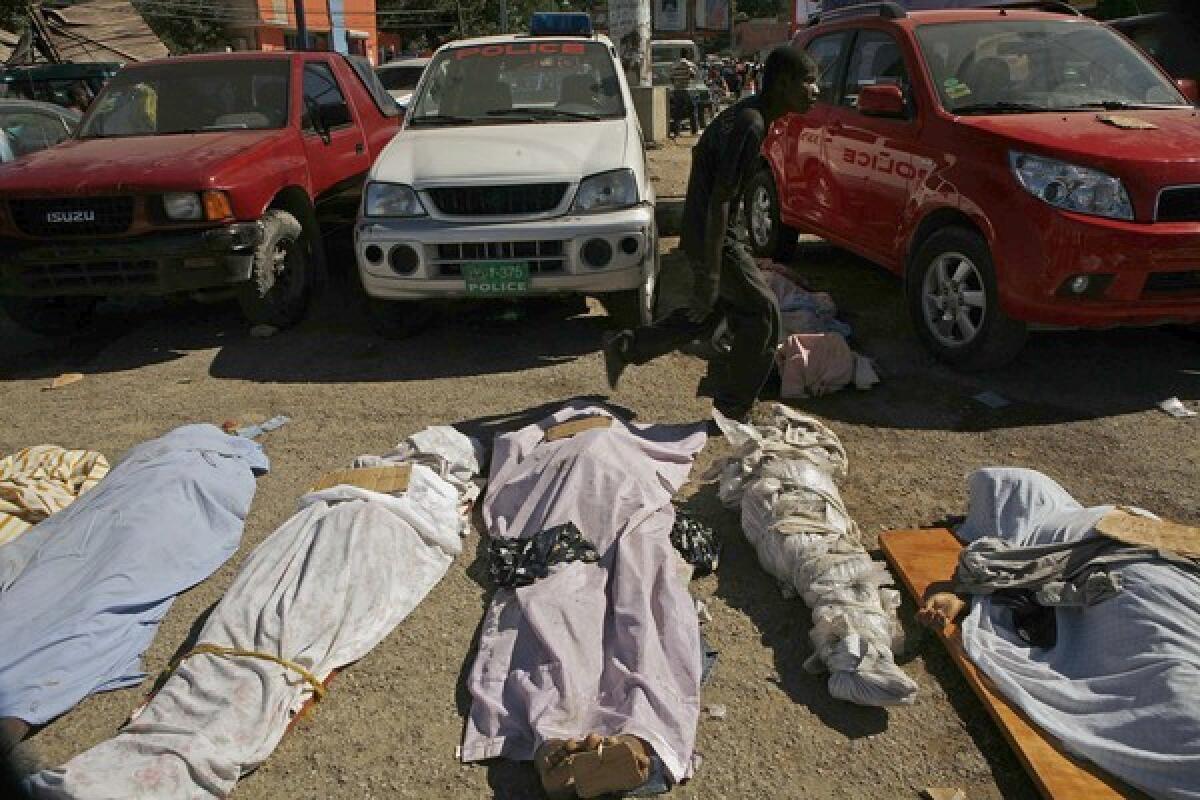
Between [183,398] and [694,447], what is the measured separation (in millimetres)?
3125

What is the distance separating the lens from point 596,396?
5039 millimetres

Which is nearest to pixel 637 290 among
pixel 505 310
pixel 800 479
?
pixel 505 310

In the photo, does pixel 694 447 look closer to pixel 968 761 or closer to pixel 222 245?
pixel 968 761

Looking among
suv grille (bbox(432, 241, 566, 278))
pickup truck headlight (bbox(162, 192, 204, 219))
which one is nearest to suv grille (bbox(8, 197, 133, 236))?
pickup truck headlight (bbox(162, 192, 204, 219))

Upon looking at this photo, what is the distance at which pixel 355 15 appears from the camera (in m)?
39.7

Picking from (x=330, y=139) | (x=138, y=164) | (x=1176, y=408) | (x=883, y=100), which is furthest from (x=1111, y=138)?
(x=138, y=164)

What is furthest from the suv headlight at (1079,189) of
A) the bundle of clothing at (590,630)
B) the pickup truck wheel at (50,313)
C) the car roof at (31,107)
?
the car roof at (31,107)

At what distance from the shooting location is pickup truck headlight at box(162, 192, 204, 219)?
5.50m

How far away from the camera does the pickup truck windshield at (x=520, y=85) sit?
609 cm

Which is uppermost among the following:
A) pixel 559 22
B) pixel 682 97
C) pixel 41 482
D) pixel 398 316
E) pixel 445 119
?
pixel 559 22

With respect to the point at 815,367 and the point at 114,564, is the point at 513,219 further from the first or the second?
the point at 114,564

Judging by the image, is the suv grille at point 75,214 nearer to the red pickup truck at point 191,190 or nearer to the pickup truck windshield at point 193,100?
the red pickup truck at point 191,190

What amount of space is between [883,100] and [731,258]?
190 centimetres

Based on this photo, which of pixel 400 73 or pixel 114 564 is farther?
pixel 400 73
